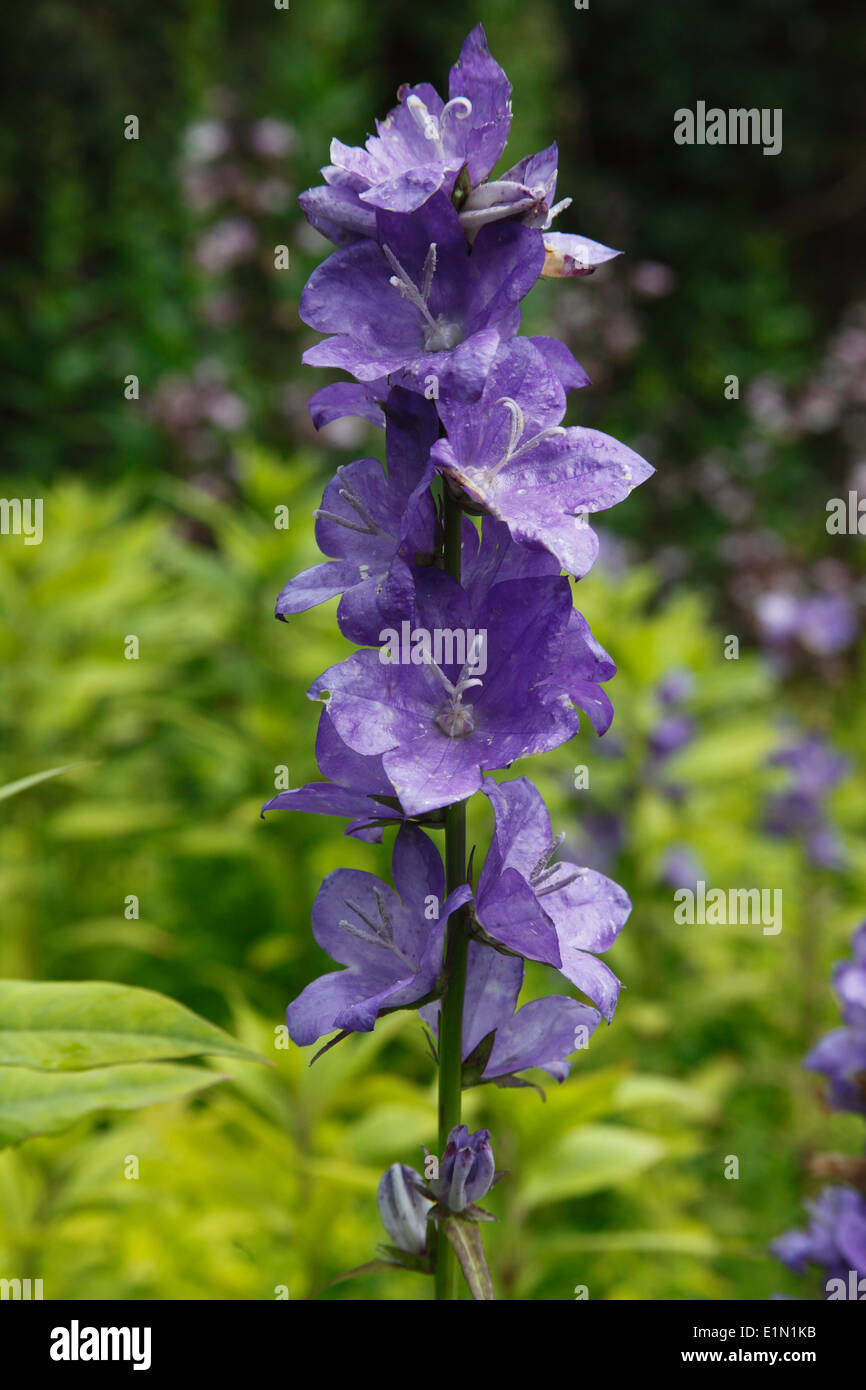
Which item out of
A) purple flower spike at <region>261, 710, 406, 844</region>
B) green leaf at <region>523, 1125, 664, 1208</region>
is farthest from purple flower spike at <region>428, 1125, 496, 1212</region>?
green leaf at <region>523, 1125, 664, 1208</region>

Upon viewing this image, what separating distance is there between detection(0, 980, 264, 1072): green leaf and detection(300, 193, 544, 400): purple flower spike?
58 cm

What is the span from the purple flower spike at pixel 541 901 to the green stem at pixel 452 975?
0.09 feet

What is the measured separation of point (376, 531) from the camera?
1.10m

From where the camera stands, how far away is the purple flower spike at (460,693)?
97 cm

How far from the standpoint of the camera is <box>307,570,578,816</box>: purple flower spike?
0.97 metres

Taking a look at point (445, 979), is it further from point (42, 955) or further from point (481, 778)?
point (42, 955)

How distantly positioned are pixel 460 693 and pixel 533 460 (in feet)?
0.71

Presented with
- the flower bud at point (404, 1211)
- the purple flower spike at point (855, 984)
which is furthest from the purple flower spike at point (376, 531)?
the purple flower spike at point (855, 984)

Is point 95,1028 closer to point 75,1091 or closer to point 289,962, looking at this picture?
point 75,1091

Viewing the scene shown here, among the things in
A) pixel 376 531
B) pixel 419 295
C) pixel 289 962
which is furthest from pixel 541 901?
pixel 289 962

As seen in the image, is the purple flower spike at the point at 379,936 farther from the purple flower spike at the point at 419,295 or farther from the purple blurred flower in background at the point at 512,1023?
the purple flower spike at the point at 419,295

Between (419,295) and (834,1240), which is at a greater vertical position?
(419,295)

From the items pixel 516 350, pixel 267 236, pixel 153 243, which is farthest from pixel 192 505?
pixel 153 243

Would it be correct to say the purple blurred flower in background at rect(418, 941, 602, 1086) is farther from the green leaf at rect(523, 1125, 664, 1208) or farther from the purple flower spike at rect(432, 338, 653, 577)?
the green leaf at rect(523, 1125, 664, 1208)
